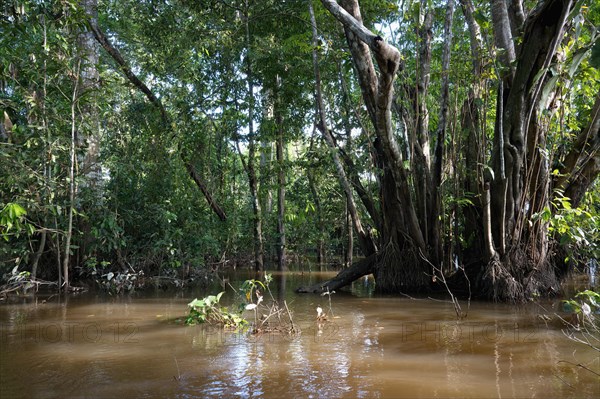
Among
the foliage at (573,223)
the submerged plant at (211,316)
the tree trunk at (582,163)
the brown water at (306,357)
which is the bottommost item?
the brown water at (306,357)

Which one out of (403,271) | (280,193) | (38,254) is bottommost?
(403,271)

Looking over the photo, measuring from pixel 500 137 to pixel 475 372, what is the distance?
4.34 meters

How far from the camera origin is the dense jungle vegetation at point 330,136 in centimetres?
695

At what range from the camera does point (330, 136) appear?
9430 mm

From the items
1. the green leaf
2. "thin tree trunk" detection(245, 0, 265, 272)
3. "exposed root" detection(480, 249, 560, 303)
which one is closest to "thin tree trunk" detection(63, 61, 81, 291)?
"thin tree trunk" detection(245, 0, 265, 272)

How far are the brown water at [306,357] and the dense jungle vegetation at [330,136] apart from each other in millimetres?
1470

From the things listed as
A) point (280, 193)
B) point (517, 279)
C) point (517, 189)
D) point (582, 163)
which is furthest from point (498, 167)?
point (280, 193)

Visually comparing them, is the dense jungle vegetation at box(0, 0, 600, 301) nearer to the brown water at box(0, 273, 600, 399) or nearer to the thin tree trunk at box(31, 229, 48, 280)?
the thin tree trunk at box(31, 229, 48, 280)

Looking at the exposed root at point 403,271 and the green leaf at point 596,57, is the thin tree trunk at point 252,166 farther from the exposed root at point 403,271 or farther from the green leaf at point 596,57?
the green leaf at point 596,57

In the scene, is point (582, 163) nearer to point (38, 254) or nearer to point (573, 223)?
point (573, 223)

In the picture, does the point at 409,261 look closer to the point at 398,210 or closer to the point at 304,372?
the point at 398,210

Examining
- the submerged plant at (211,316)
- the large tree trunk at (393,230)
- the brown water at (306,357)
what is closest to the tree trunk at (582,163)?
the brown water at (306,357)

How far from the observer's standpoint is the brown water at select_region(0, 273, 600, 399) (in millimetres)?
3201

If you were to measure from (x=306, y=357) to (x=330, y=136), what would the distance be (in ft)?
19.7
